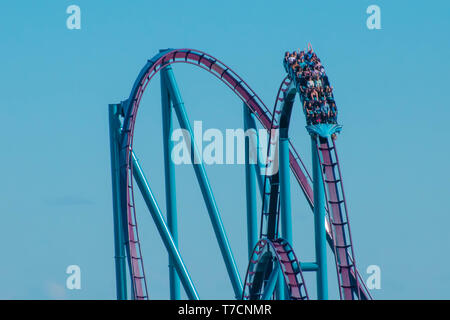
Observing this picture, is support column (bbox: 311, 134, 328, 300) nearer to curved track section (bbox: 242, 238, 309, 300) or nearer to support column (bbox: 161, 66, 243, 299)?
curved track section (bbox: 242, 238, 309, 300)

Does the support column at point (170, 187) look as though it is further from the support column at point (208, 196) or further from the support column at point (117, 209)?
the support column at point (117, 209)

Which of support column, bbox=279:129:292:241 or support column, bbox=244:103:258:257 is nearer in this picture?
support column, bbox=279:129:292:241

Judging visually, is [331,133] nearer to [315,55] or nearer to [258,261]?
[315,55]

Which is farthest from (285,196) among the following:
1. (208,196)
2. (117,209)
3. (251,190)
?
(117,209)

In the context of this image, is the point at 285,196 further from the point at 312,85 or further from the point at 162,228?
the point at 162,228
